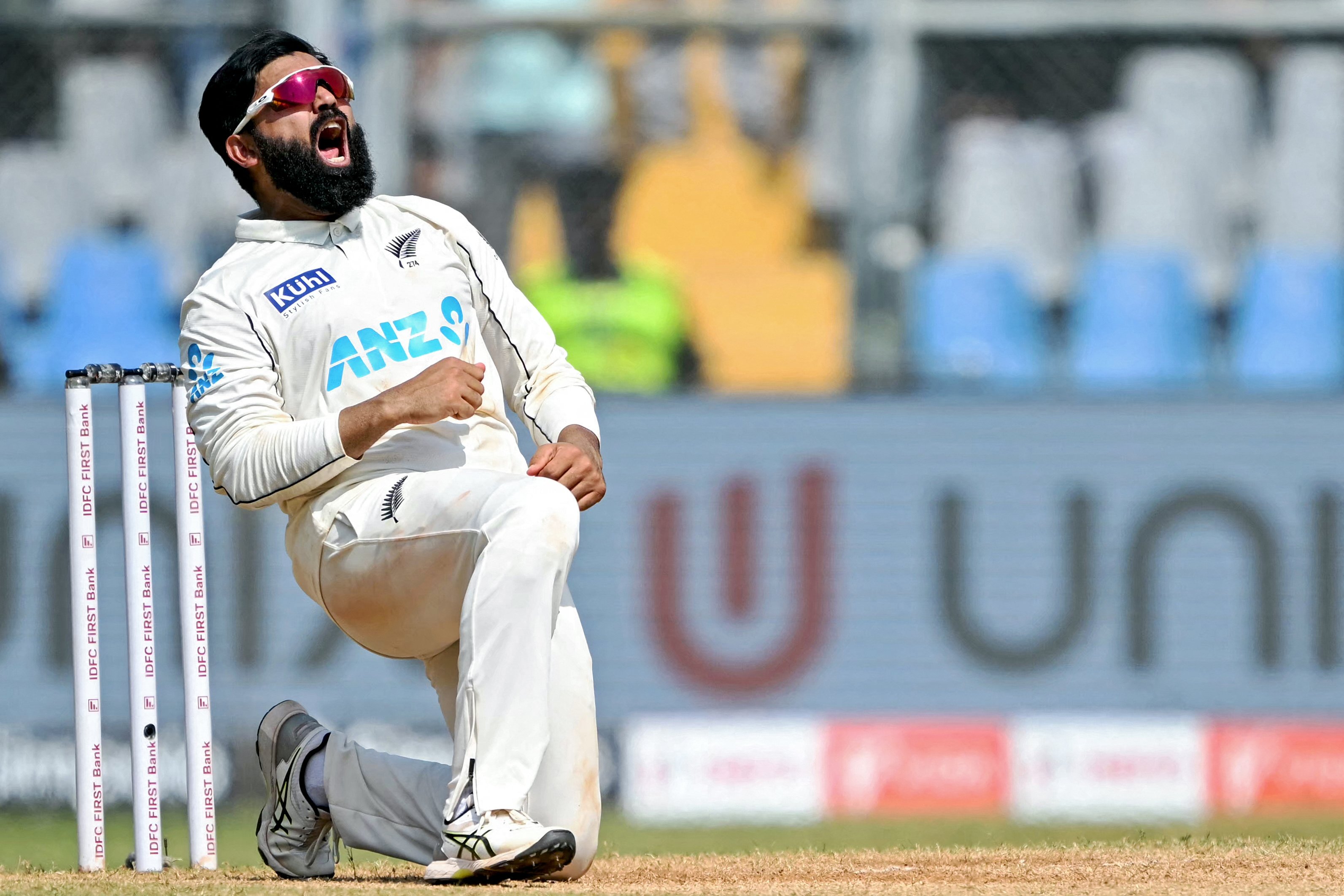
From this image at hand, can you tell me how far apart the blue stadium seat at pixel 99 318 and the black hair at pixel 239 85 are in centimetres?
430

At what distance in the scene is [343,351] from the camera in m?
4.32

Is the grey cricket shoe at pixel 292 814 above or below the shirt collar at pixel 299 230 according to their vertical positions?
below

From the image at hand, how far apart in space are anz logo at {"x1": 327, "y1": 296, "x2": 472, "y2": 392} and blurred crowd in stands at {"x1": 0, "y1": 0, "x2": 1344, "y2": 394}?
4362 millimetres

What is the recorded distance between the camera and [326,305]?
4.33 m

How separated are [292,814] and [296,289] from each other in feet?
3.83

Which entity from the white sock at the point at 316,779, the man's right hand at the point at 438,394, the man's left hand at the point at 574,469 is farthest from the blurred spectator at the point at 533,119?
the man's right hand at the point at 438,394

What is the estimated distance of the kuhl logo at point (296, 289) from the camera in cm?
434

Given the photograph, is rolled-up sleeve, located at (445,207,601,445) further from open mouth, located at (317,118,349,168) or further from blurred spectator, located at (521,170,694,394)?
blurred spectator, located at (521,170,694,394)

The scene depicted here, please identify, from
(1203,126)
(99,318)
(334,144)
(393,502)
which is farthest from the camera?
(1203,126)

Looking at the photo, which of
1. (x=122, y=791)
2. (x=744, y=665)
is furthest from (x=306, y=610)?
(x=744, y=665)

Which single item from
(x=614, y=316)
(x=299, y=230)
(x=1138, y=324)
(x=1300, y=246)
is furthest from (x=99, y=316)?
(x=1300, y=246)

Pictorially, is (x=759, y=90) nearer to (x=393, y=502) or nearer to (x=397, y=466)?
(x=397, y=466)

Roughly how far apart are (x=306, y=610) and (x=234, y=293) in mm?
4005

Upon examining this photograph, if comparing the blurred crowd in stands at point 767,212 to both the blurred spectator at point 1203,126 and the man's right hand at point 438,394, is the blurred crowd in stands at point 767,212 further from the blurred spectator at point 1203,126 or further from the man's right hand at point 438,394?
the man's right hand at point 438,394
